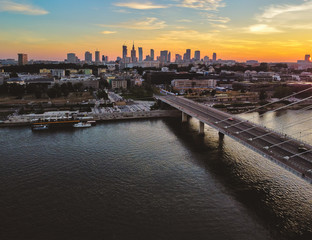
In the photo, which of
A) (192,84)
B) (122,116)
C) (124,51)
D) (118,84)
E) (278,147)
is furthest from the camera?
(124,51)

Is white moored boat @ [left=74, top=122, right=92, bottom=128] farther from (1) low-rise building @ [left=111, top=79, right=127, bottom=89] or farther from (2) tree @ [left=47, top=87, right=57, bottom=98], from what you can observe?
(1) low-rise building @ [left=111, top=79, right=127, bottom=89]

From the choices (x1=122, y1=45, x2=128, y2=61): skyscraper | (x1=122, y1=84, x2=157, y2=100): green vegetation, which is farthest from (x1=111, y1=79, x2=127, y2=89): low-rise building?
(x1=122, y1=45, x2=128, y2=61): skyscraper

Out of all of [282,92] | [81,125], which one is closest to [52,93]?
[81,125]

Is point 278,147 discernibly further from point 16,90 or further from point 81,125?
point 16,90

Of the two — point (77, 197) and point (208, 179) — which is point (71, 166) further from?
point (208, 179)

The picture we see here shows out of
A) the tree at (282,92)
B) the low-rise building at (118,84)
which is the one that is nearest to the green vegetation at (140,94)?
the low-rise building at (118,84)

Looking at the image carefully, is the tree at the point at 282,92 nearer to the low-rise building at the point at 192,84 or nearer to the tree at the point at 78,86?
the low-rise building at the point at 192,84
